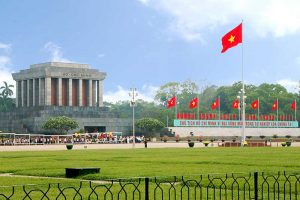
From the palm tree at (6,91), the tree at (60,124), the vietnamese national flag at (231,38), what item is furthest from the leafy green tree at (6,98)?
the vietnamese national flag at (231,38)

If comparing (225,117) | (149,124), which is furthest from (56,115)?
(225,117)

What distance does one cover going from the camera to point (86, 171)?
21938 mm

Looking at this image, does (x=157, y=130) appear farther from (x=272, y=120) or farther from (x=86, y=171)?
(x=86, y=171)

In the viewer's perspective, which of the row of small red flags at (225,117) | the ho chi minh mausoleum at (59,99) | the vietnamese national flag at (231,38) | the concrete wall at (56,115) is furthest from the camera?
the row of small red flags at (225,117)

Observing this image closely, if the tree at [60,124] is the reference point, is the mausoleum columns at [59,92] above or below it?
above

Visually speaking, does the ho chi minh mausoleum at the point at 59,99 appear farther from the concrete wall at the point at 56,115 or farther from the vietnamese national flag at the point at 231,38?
the vietnamese national flag at the point at 231,38

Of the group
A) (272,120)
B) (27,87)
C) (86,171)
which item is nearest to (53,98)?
(27,87)

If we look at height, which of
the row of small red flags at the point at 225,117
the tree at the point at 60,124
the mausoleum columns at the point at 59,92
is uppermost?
the mausoleum columns at the point at 59,92

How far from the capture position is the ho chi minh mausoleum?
11162cm

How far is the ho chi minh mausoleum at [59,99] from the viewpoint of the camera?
11162 centimetres

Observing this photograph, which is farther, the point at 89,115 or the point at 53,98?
the point at 53,98

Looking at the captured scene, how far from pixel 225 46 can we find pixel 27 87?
79.2m

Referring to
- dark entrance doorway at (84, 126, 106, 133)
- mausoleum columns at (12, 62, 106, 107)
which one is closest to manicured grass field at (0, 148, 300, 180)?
dark entrance doorway at (84, 126, 106, 133)

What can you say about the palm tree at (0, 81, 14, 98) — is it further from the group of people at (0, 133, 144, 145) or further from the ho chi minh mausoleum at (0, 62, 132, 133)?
the group of people at (0, 133, 144, 145)
